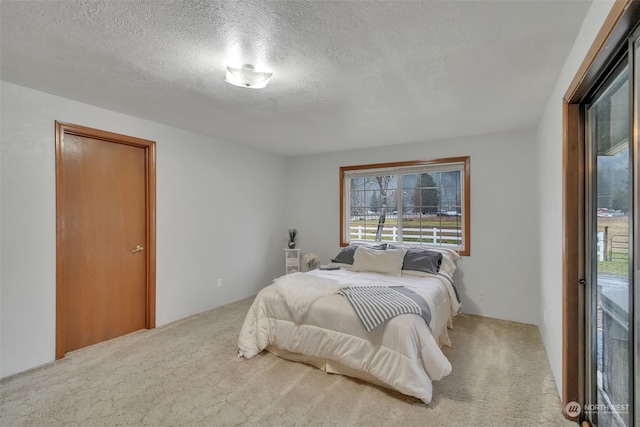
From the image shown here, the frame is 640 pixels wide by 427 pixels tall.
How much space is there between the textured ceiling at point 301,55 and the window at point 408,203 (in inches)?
43.1

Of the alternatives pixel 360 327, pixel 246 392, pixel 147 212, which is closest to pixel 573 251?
pixel 360 327

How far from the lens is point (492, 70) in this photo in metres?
2.16

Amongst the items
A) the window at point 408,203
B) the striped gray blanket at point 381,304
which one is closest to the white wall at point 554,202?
the striped gray blanket at point 381,304

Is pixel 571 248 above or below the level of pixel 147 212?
below

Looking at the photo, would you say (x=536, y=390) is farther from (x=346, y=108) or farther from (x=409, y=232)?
(x=346, y=108)

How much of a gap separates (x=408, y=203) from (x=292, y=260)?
2010 millimetres

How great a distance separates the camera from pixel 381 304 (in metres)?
2.39

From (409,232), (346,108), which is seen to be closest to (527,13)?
(346,108)

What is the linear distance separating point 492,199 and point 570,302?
2126 mm

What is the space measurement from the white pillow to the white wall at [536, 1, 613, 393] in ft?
4.60

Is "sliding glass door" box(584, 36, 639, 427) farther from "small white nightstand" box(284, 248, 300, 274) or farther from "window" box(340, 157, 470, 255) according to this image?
"small white nightstand" box(284, 248, 300, 274)

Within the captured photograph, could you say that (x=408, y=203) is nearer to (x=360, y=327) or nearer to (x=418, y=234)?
(x=418, y=234)

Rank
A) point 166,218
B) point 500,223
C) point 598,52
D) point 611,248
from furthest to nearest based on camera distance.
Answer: point 500,223
point 166,218
point 611,248
point 598,52

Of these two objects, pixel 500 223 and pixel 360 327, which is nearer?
pixel 360 327
